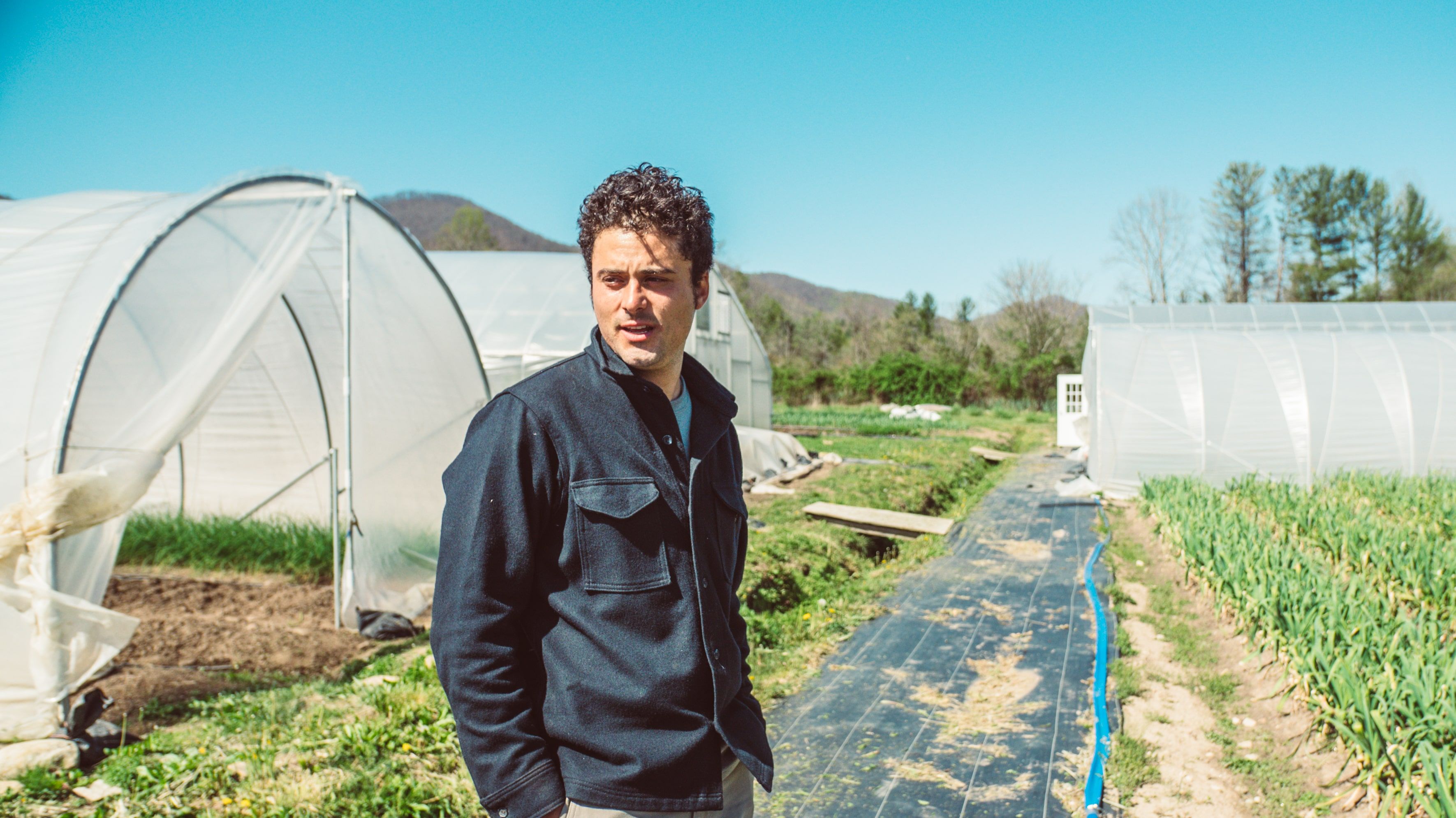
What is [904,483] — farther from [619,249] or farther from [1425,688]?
[619,249]

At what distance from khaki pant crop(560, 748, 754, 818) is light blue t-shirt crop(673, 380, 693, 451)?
1.87 feet

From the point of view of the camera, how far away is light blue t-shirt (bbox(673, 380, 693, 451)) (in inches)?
65.5

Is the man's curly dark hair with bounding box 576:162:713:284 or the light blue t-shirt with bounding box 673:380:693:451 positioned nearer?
the man's curly dark hair with bounding box 576:162:713:284

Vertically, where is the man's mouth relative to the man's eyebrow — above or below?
below

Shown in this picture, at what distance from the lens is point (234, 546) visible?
6.83 m

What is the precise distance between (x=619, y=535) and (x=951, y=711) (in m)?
3.33

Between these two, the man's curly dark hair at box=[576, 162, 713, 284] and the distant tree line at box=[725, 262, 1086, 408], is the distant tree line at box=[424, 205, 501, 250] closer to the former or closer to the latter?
the distant tree line at box=[725, 262, 1086, 408]

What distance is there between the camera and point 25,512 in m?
3.46

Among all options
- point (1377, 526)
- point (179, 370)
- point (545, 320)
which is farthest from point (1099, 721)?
point (545, 320)

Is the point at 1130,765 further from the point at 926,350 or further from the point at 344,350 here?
the point at 926,350

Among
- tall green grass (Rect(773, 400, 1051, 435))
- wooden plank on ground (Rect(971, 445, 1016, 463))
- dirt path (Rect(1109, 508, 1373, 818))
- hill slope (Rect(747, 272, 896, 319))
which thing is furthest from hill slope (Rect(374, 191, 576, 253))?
dirt path (Rect(1109, 508, 1373, 818))

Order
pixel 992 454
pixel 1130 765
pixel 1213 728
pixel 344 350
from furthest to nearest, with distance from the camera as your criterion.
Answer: pixel 992 454 < pixel 344 350 < pixel 1213 728 < pixel 1130 765

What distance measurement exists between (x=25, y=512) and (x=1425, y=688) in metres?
5.24

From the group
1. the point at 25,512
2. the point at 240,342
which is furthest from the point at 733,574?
the point at 240,342
